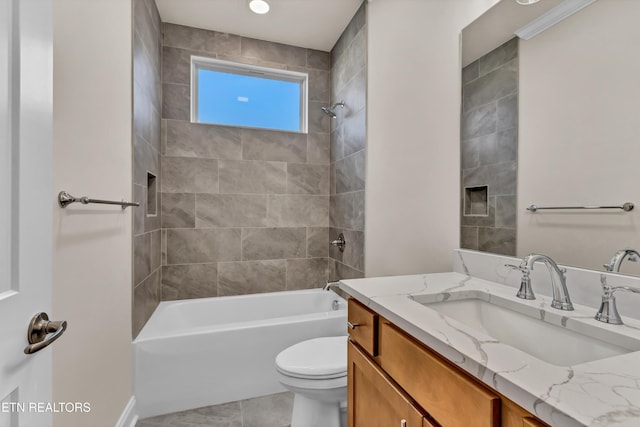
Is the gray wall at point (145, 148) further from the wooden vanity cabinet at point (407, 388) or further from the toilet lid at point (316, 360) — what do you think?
the wooden vanity cabinet at point (407, 388)

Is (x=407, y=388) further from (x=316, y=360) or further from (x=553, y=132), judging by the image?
(x=553, y=132)

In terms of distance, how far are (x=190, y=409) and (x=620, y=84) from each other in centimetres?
256

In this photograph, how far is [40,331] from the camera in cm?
Answer: 59

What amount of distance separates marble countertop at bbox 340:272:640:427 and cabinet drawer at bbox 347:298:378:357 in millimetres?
55

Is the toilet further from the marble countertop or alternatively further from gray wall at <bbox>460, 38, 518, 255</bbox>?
gray wall at <bbox>460, 38, 518, 255</bbox>

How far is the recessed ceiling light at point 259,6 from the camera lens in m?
2.11

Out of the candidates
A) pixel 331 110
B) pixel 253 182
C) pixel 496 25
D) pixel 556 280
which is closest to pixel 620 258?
pixel 556 280

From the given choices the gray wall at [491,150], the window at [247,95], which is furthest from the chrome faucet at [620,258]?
the window at [247,95]

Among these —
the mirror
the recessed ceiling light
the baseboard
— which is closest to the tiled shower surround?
the recessed ceiling light

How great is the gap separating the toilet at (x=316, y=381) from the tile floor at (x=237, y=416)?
0.89ft

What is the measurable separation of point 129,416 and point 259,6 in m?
2.82

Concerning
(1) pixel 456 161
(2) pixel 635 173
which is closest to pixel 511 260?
(2) pixel 635 173

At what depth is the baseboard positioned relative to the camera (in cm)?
147

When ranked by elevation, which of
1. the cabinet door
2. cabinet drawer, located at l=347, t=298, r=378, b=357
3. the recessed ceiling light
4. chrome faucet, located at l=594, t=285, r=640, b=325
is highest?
the recessed ceiling light
